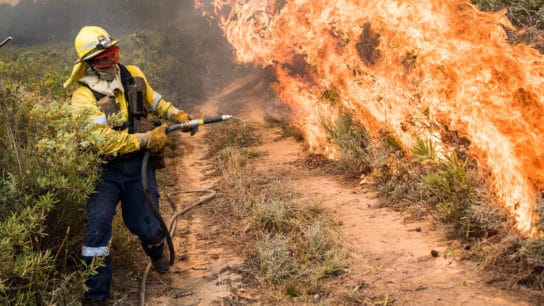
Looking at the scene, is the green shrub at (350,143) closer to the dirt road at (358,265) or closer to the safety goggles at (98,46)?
the dirt road at (358,265)

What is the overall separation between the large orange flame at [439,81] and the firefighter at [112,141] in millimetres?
3179

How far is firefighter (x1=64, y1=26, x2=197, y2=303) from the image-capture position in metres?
4.46

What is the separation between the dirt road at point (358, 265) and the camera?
4199mm

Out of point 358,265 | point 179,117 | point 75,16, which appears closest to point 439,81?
point 358,265

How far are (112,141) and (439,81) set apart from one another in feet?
11.9

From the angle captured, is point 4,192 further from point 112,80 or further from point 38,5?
point 38,5

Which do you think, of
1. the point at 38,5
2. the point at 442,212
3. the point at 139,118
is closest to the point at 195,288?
the point at 139,118

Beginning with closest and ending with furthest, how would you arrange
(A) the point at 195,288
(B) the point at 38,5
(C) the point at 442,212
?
(A) the point at 195,288 < (C) the point at 442,212 < (B) the point at 38,5

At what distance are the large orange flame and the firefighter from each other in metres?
3.18

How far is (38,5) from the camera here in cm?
2880

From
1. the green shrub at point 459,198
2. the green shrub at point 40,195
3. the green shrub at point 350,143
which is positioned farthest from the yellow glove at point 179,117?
the green shrub at point 350,143

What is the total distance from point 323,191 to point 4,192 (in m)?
4.35

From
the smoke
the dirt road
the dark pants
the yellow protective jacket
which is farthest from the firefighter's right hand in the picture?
the smoke

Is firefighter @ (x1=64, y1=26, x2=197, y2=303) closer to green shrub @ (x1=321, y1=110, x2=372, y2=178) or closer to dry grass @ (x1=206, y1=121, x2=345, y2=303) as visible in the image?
dry grass @ (x1=206, y1=121, x2=345, y2=303)
